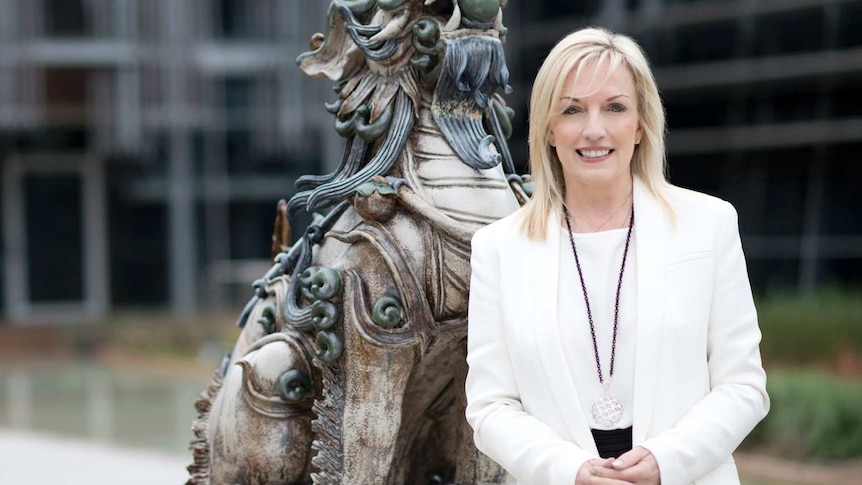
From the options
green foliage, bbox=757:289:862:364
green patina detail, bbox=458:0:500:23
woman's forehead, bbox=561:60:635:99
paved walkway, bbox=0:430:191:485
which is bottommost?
paved walkway, bbox=0:430:191:485

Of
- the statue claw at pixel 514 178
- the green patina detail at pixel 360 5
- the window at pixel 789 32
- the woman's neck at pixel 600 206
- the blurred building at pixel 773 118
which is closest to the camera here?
the woman's neck at pixel 600 206

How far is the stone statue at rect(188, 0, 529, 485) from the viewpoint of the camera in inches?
109

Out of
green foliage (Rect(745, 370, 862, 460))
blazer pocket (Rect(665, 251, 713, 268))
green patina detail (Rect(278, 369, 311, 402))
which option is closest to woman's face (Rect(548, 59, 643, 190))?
blazer pocket (Rect(665, 251, 713, 268))

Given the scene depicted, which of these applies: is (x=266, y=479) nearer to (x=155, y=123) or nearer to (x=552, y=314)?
(x=552, y=314)

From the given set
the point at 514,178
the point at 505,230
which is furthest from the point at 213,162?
the point at 505,230

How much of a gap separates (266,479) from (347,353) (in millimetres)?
523

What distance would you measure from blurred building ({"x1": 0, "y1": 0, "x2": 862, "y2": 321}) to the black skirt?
1044 cm

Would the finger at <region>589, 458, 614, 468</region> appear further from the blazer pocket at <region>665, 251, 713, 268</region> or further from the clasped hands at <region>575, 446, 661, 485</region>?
the blazer pocket at <region>665, 251, 713, 268</region>

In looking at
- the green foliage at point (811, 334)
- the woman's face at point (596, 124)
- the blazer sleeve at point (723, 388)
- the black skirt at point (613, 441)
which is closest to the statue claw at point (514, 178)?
the woman's face at point (596, 124)

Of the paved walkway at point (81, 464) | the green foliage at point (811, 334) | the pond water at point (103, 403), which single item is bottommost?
the pond water at point (103, 403)

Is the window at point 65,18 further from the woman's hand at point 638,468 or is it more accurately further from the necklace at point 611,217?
the woman's hand at point 638,468

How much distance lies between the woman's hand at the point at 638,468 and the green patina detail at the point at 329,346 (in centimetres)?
88

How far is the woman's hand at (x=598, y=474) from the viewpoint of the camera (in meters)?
2.12

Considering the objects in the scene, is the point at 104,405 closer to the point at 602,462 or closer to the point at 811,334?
the point at 811,334
